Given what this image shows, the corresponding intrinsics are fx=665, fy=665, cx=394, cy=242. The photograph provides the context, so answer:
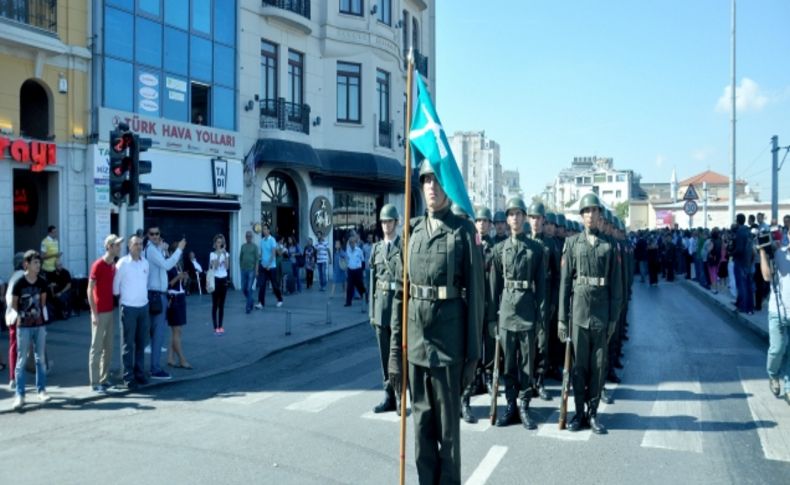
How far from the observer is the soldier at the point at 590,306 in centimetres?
685

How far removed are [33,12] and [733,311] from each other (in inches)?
730

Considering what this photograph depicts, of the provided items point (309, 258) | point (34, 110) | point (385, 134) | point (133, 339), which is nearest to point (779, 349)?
point (133, 339)

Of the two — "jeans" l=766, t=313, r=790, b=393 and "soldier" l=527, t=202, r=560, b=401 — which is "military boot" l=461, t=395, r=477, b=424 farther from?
"jeans" l=766, t=313, r=790, b=393

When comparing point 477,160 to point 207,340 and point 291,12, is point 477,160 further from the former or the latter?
point 207,340

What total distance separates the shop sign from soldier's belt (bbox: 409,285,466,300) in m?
13.9

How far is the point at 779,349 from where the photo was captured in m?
8.05

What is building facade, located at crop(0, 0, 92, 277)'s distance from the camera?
15609 millimetres

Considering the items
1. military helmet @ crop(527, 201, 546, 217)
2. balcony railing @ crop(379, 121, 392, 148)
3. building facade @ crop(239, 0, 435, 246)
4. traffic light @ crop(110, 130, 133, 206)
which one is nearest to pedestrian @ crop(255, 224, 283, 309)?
building facade @ crop(239, 0, 435, 246)

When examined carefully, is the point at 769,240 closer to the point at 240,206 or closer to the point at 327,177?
the point at 240,206

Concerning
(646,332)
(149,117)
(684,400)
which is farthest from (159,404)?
(149,117)

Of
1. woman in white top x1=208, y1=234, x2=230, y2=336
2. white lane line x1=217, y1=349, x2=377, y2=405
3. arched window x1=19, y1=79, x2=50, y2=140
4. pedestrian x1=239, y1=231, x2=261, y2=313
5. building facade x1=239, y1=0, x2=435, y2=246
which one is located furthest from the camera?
building facade x1=239, y1=0, x2=435, y2=246

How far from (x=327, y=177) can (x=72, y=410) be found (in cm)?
1855

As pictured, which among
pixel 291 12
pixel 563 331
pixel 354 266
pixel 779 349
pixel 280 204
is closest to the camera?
pixel 563 331

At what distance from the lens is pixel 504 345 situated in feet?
23.7
